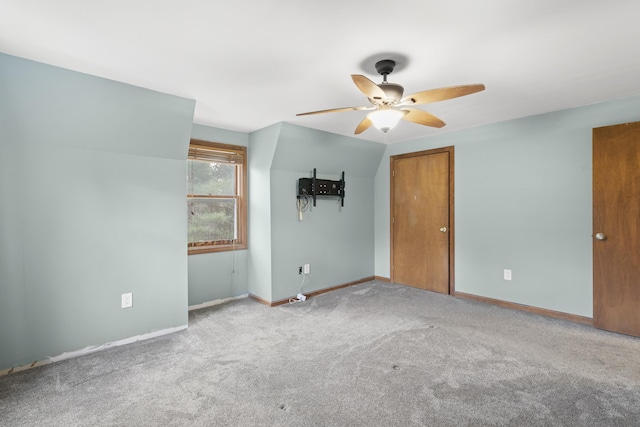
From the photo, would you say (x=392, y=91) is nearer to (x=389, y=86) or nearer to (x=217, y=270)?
(x=389, y=86)

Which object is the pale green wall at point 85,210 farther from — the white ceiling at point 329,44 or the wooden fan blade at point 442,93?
the wooden fan blade at point 442,93

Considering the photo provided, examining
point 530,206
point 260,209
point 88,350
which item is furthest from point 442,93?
point 88,350

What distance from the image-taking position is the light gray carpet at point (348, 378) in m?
1.79

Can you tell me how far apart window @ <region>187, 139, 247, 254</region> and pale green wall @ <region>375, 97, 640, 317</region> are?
8.68 feet

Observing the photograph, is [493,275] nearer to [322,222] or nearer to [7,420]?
[322,222]

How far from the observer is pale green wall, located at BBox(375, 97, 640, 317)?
10.2 feet

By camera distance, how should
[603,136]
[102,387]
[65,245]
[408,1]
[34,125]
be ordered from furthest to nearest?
[603,136] → [65,245] → [34,125] → [102,387] → [408,1]

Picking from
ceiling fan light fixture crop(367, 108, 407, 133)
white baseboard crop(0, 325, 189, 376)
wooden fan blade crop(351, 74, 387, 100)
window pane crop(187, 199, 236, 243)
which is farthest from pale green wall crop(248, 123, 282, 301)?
wooden fan blade crop(351, 74, 387, 100)

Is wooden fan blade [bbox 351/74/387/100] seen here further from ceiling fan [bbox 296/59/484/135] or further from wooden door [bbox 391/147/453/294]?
wooden door [bbox 391/147/453/294]

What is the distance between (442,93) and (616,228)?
2341 millimetres

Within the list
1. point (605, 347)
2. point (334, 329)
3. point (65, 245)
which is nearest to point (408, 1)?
point (334, 329)

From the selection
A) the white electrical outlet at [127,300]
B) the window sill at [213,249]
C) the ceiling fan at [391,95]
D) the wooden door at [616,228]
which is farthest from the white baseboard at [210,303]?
the wooden door at [616,228]

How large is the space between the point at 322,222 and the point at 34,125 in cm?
299

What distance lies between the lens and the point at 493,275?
3.76m
